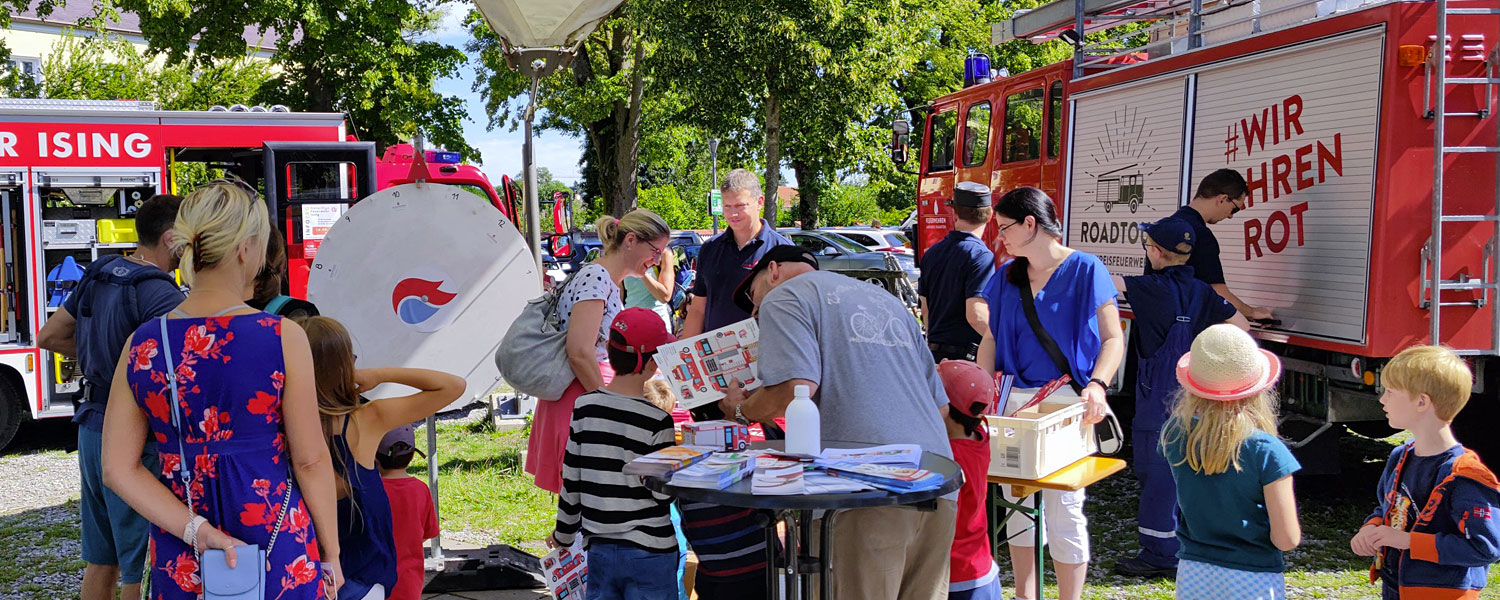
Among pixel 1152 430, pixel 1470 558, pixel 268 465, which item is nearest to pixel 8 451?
pixel 268 465

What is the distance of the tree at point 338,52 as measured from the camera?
66.5 feet

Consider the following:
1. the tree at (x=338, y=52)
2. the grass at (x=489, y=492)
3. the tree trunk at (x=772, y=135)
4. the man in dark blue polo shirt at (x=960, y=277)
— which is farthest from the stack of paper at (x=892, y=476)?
the tree trunk at (x=772, y=135)

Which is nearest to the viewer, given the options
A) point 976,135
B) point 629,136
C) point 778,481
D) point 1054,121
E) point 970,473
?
point 778,481

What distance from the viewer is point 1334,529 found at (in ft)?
20.5

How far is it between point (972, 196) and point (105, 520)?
3.78 m

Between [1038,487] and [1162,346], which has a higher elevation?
[1162,346]

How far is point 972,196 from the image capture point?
534cm

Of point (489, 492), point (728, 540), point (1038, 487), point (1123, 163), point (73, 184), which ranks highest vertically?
point (1123, 163)

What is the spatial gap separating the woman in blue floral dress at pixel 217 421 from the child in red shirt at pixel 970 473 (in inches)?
74.1

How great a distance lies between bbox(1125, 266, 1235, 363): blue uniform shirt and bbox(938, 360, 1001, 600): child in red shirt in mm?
1820

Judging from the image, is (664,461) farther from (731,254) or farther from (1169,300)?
(1169,300)

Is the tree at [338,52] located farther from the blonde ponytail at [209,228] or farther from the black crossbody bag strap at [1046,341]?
the blonde ponytail at [209,228]

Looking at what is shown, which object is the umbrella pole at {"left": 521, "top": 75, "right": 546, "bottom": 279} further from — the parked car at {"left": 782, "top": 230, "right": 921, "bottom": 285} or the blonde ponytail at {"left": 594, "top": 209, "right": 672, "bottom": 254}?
the parked car at {"left": 782, "top": 230, "right": 921, "bottom": 285}

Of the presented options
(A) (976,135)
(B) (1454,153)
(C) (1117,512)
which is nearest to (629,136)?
(A) (976,135)
